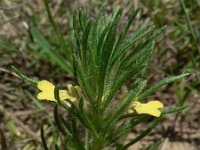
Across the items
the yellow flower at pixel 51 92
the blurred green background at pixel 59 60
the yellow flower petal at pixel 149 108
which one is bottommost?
the yellow flower petal at pixel 149 108

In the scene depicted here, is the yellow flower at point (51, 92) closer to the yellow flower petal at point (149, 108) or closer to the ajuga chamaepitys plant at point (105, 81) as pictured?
the ajuga chamaepitys plant at point (105, 81)

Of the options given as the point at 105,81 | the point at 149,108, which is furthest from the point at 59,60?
the point at 149,108

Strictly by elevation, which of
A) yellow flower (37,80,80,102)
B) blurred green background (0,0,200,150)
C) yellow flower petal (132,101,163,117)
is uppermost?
blurred green background (0,0,200,150)

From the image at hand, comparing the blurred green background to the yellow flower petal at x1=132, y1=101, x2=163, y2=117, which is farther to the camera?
the blurred green background

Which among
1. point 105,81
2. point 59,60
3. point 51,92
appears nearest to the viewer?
point 51,92

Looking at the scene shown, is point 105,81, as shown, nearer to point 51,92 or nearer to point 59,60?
point 51,92

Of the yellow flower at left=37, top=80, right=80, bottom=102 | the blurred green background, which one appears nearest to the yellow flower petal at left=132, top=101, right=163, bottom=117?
the yellow flower at left=37, top=80, right=80, bottom=102

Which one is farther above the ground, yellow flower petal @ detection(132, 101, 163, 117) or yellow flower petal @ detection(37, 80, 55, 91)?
yellow flower petal @ detection(37, 80, 55, 91)

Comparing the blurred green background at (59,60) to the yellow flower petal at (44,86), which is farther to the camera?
the blurred green background at (59,60)

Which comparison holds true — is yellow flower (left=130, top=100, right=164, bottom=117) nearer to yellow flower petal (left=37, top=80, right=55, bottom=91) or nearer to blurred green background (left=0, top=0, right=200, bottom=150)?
yellow flower petal (left=37, top=80, right=55, bottom=91)

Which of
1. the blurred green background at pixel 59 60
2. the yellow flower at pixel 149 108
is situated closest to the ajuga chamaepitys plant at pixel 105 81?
the yellow flower at pixel 149 108
